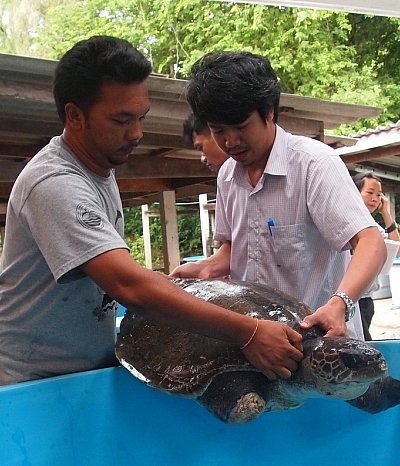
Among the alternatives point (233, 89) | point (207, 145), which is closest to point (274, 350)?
point (233, 89)

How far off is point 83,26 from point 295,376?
10885mm

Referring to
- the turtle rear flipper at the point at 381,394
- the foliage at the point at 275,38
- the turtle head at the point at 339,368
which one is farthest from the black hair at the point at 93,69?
the foliage at the point at 275,38

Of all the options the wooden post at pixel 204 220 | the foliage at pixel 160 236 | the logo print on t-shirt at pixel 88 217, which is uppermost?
the logo print on t-shirt at pixel 88 217

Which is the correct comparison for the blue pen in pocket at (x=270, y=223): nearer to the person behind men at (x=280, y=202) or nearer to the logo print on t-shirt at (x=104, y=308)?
the person behind men at (x=280, y=202)

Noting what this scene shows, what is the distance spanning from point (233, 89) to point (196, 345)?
0.55 m

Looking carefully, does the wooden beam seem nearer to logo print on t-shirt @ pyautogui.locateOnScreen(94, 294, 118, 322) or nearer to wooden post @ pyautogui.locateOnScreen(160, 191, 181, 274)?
wooden post @ pyautogui.locateOnScreen(160, 191, 181, 274)

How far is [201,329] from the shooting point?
98 centimetres

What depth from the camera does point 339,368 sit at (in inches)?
38.7

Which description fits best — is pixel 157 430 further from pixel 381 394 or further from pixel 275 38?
pixel 275 38

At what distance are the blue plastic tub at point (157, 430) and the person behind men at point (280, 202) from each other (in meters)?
0.24

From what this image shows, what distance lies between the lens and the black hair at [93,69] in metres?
1.04

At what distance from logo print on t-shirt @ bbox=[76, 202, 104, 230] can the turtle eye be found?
477 mm

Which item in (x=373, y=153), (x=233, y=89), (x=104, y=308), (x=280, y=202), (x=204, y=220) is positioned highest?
(x=233, y=89)

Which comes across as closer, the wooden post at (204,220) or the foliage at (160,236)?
the wooden post at (204,220)
